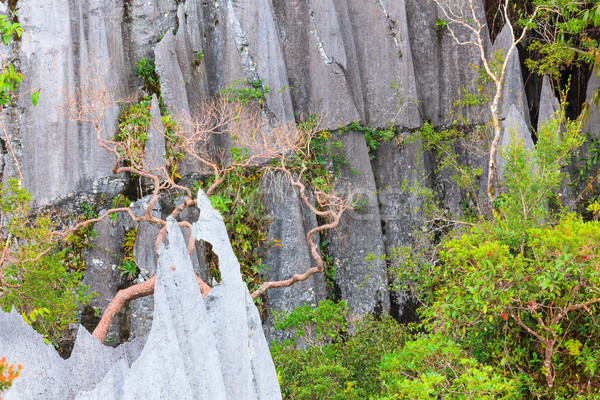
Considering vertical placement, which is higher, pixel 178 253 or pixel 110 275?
pixel 178 253

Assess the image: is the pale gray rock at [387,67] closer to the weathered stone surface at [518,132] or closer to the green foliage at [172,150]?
the weathered stone surface at [518,132]

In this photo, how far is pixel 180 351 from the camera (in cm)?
407

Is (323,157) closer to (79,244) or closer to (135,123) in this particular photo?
(135,123)

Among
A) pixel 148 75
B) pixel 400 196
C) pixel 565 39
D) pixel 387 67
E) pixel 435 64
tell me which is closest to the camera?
pixel 148 75

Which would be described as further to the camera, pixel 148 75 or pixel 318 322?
pixel 148 75

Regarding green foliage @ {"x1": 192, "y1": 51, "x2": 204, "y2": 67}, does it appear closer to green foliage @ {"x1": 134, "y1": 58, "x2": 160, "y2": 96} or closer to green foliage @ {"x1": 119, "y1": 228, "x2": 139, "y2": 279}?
green foliage @ {"x1": 134, "y1": 58, "x2": 160, "y2": 96}

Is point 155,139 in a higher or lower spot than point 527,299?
higher

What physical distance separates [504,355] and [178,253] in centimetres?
338

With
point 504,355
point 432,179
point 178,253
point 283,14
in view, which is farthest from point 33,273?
point 432,179

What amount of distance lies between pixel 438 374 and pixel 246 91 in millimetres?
6091

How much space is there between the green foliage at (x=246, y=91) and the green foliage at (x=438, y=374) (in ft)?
17.9

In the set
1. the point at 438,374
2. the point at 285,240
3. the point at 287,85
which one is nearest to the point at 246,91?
the point at 287,85

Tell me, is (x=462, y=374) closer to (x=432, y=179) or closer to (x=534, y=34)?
(x=432, y=179)

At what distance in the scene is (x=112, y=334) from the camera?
8.64 metres
